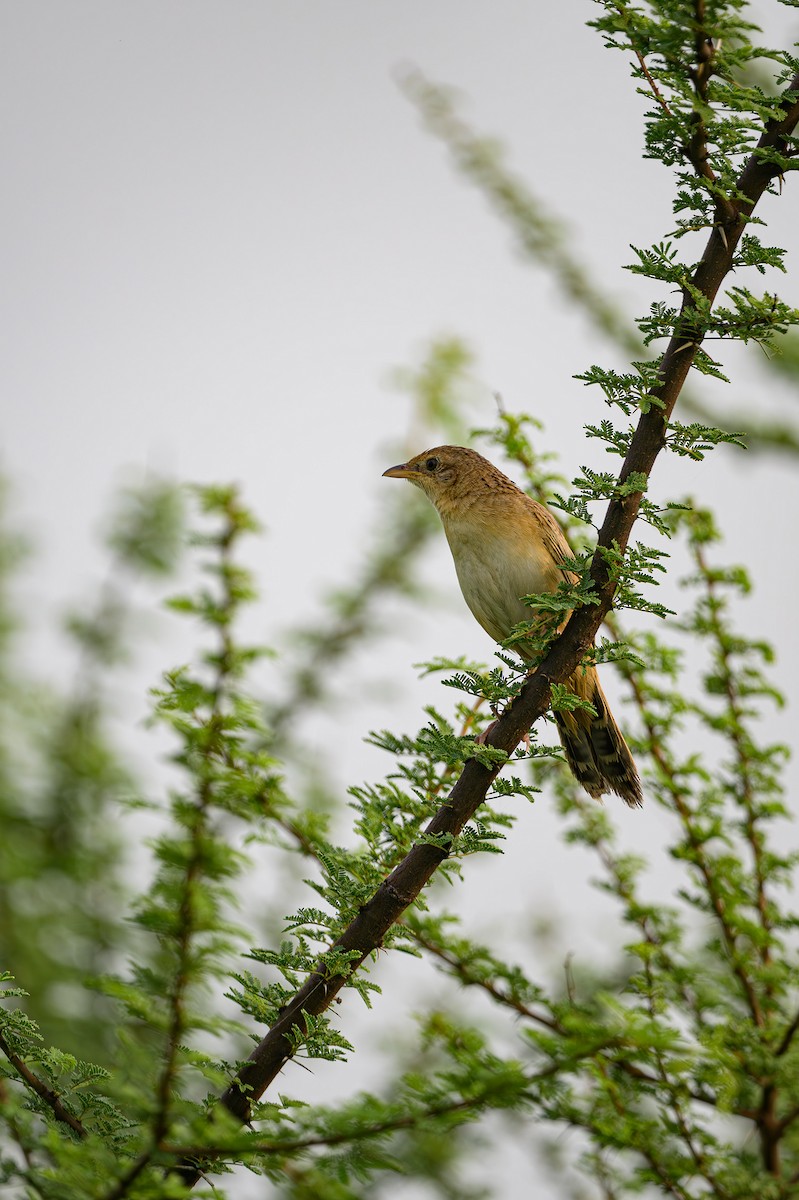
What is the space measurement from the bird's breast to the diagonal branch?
1.69 metres

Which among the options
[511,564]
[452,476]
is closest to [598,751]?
[511,564]

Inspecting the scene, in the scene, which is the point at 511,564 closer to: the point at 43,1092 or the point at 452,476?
the point at 452,476

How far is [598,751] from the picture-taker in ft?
11.9

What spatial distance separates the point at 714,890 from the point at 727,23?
6.75 feet

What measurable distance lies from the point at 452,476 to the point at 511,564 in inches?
27.4

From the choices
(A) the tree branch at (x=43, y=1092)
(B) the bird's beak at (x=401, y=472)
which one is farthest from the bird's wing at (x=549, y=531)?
(A) the tree branch at (x=43, y=1092)

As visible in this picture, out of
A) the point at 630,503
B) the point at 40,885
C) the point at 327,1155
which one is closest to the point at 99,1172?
the point at 327,1155

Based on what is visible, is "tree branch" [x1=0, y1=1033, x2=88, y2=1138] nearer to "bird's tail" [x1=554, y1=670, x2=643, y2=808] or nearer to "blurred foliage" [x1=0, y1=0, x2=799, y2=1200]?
"blurred foliage" [x1=0, y1=0, x2=799, y2=1200]

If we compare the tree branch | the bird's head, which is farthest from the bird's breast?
the tree branch

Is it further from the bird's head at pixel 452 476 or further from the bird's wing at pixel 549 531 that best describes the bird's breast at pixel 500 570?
the bird's head at pixel 452 476

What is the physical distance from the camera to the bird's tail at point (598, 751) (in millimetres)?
3559

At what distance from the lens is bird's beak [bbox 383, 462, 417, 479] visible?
4.68 meters

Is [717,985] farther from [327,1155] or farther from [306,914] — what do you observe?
[327,1155]

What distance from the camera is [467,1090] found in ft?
4.92
